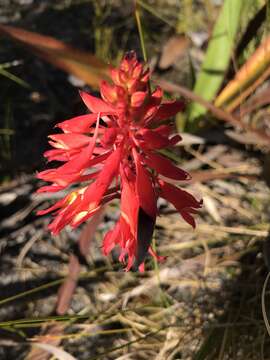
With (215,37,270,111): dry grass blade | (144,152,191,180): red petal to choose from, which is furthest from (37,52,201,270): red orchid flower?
(215,37,270,111): dry grass blade

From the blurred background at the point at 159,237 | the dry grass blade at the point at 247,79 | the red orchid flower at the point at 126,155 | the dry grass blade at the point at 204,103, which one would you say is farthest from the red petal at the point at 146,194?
the dry grass blade at the point at 247,79

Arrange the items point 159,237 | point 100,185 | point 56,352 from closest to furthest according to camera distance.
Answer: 1. point 100,185
2. point 56,352
3. point 159,237

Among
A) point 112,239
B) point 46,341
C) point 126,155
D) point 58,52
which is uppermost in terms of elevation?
point 58,52

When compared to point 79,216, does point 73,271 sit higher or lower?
lower

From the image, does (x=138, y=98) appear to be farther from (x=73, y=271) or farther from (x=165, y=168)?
(x=73, y=271)

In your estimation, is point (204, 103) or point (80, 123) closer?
point (80, 123)

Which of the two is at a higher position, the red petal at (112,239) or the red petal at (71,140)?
the red petal at (71,140)

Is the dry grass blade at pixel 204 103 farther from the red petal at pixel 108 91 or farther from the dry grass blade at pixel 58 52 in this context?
the red petal at pixel 108 91

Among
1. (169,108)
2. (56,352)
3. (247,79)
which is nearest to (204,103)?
(247,79)

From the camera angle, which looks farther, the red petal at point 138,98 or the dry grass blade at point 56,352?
the dry grass blade at point 56,352
